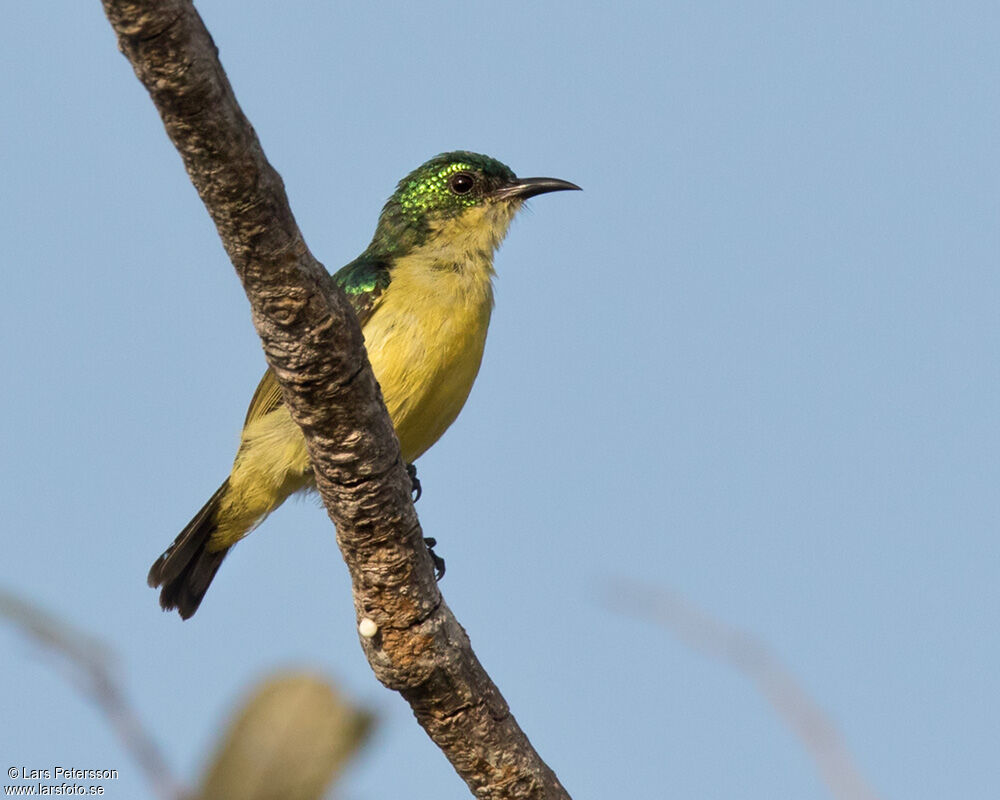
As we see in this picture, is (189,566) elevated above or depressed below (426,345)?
above

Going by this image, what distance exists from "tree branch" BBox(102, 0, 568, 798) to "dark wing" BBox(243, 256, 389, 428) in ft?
6.98

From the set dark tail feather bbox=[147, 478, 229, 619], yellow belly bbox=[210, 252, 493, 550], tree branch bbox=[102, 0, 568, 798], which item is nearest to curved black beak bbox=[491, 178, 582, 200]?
yellow belly bbox=[210, 252, 493, 550]

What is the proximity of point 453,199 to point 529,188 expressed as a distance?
504 millimetres

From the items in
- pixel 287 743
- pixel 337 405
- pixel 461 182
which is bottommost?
pixel 287 743

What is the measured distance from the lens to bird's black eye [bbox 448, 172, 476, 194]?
317 inches

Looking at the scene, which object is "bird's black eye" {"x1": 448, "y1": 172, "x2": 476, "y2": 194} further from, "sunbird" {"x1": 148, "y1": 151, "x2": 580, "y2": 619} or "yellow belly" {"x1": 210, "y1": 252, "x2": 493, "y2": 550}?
"yellow belly" {"x1": 210, "y1": 252, "x2": 493, "y2": 550}

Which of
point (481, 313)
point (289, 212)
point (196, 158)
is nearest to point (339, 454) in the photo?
point (289, 212)

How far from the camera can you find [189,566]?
7.56 m

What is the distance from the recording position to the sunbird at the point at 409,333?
6.72 m

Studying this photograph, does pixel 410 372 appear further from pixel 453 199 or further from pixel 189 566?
pixel 189 566

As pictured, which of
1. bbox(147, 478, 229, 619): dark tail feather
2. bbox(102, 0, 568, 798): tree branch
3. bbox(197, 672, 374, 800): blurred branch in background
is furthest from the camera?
bbox(147, 478, 229, 619): dark tail feather

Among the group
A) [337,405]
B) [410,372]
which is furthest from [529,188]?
[337,405]

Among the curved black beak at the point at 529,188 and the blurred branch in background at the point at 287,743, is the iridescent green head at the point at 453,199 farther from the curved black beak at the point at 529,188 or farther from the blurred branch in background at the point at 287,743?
the blurred branch in background at the point at 287,743

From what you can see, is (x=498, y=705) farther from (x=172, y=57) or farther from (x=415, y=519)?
(x=172, y=57)
